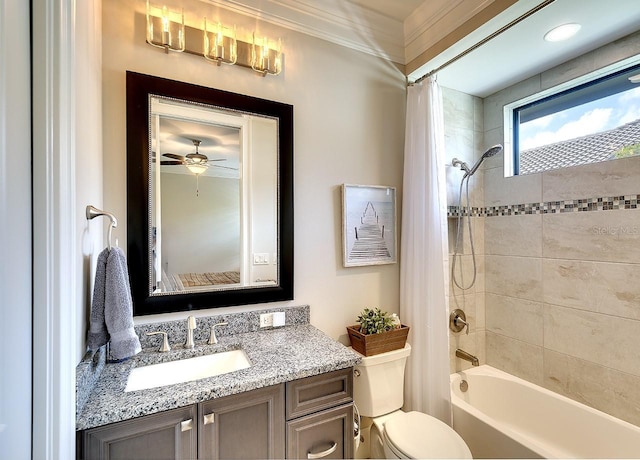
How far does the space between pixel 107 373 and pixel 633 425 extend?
265 cm

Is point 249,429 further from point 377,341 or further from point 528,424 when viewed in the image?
point 528,424

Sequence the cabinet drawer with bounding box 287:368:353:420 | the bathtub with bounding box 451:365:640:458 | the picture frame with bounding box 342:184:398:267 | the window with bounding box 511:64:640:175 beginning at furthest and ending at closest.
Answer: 1. the picture frame with bounding box 342:184:398:267
2. the window with bounding box 511:64:640:175
3. the bathtub with bounding box 451:365:640:458
4. the cabinet drawer with bounding box 287:368:353:420

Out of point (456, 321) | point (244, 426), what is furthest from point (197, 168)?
point (456, 321)

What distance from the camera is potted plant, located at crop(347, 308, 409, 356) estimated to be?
5.43 ft

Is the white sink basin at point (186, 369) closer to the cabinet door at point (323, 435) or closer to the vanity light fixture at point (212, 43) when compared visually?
the cabinet door at point (323, 435)

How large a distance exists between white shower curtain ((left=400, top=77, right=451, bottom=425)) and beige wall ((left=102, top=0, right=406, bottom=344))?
0.16m

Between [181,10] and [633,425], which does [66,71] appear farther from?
[633,425]

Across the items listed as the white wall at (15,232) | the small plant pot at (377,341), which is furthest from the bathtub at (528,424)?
the white wall at (15,232)

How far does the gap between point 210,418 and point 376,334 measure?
37.0 inches

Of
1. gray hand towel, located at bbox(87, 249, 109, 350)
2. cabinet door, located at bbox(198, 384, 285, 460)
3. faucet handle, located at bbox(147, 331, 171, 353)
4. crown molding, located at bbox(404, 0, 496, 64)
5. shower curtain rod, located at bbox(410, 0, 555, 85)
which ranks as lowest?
cabinet door, located at bbox(198, 384, 285, 460)

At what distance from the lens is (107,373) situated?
46.2 inches

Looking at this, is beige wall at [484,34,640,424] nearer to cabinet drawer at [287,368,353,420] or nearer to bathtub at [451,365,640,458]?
bathtub at [451,365,640,458]

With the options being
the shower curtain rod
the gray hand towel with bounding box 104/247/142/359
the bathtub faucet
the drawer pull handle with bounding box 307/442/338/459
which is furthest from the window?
the gray hand towel with bounding box 104/247/142/359

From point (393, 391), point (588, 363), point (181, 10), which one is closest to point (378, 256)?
point (393, 391)
